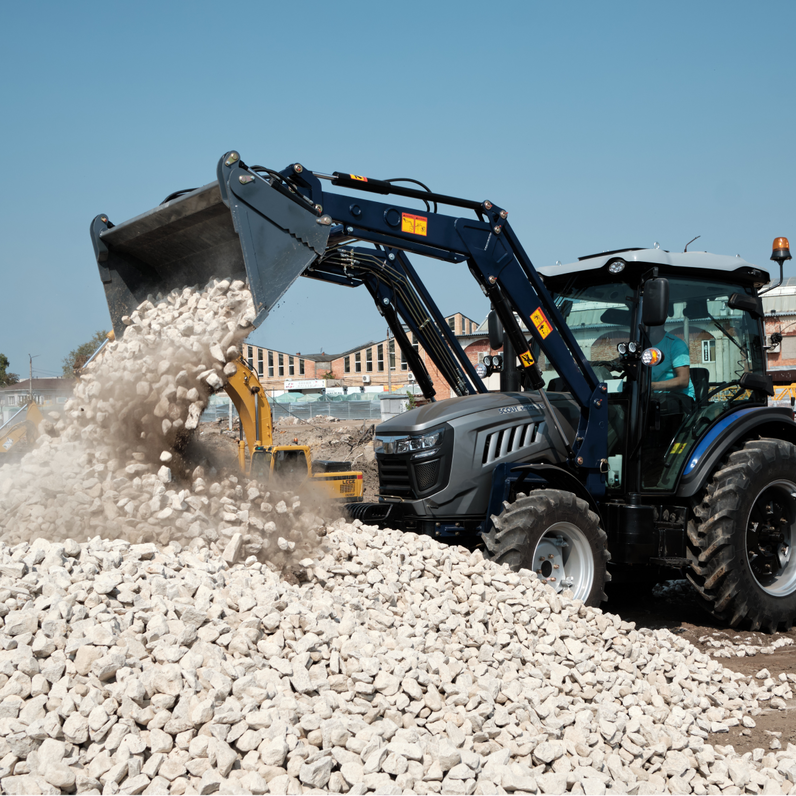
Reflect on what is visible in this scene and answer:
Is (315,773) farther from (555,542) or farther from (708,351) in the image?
(708,351)

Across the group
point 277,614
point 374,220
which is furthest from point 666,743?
point 374,220

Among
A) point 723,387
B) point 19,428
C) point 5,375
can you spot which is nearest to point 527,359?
point 723,387

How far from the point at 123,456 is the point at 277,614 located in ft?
6.03

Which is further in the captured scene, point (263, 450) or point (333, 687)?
point (263, 450)

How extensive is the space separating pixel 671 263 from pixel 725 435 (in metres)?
1.40

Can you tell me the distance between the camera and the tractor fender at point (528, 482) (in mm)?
5227

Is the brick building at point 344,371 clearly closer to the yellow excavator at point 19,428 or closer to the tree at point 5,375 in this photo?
the tree at point 5,375

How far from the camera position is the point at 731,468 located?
5.86 m

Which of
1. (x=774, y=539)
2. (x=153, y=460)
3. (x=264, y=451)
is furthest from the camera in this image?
(x=264, y=451)

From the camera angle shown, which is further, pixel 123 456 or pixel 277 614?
pixel 123 456

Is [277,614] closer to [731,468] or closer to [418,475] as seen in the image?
[418,475]

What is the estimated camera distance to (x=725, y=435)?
595 cm

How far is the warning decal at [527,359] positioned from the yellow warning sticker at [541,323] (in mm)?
170

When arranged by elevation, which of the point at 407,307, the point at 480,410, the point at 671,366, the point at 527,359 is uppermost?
the point at 407,307
